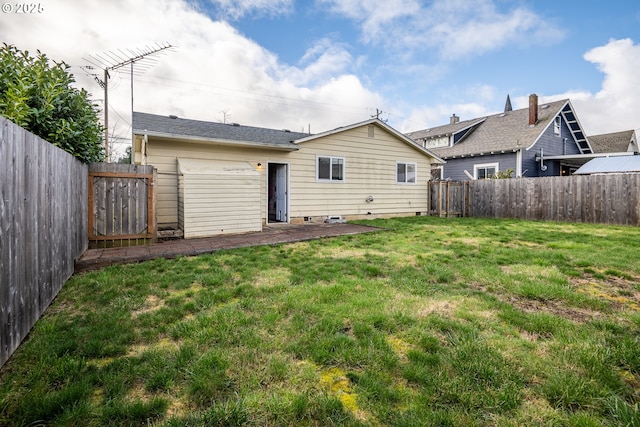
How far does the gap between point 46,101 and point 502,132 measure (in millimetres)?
21339

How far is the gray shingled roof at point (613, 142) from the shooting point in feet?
66.2

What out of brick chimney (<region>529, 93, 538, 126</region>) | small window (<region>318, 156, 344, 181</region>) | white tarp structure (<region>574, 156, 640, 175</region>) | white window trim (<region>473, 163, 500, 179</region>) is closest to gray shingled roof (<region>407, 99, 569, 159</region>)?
brick chimney (<region>529, 93, 538, 126</region>)

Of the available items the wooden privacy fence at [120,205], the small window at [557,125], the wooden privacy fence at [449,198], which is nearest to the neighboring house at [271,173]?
the wooden privacy fence at [449,198]

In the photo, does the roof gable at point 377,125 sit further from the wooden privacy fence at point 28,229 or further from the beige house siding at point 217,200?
the wooden privacy fence at point 28,229

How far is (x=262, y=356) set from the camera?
223 centimetres

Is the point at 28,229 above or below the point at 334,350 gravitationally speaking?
above

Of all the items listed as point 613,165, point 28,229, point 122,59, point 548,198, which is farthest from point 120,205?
point 613,165

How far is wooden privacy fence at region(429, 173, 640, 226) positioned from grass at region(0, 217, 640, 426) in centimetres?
778

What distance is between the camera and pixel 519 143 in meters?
16.9

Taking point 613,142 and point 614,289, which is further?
point 613,142

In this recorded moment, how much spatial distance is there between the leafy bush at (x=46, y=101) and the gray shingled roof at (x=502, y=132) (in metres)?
18.7

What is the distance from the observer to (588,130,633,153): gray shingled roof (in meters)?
20.2

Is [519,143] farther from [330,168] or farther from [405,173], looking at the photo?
[330,168]

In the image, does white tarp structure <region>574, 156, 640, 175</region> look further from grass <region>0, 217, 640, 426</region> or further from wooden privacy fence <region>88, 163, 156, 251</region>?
wooden privacy fence <region>88, 163, 156, 251</region>
